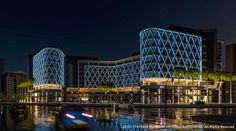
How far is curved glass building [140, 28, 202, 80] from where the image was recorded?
445 ft

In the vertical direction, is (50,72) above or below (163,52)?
below

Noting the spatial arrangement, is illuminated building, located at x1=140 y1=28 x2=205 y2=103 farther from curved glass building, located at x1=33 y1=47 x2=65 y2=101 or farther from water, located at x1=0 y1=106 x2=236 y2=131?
water, located at x1=0 y1=106 x2=236 y2=131

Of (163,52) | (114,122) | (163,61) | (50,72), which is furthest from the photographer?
(50,72)

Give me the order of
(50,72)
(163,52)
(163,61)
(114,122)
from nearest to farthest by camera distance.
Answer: (114,122)
(163,52)
(163,61)
(50,72)

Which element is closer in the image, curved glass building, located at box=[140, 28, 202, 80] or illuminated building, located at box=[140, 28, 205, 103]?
illuminated building, located at box=[140, 28, 205, 103]

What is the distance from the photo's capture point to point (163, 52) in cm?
13812

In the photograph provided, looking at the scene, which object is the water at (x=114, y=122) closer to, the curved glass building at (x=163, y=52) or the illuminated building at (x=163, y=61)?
the illuminated building at (x=163, y=61)

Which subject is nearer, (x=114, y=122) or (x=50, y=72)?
(x=114, y=122)

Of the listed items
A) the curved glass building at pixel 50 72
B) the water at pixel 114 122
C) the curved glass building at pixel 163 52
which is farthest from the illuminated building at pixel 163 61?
the water at pixel 114 122

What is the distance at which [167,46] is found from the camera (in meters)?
140

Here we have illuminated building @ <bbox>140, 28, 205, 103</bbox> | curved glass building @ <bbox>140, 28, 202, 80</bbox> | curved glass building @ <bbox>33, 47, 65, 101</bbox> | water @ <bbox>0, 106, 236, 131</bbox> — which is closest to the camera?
water @ <bbox>0, 106, 236, 131</bbox>

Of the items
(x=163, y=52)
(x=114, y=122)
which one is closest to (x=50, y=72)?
(x=163, y=52)

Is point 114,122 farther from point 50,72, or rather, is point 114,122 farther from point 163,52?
point 50,72

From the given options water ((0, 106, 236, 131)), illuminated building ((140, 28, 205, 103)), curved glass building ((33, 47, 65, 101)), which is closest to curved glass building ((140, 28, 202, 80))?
illuminated building ((140, 28, 205, 103))
